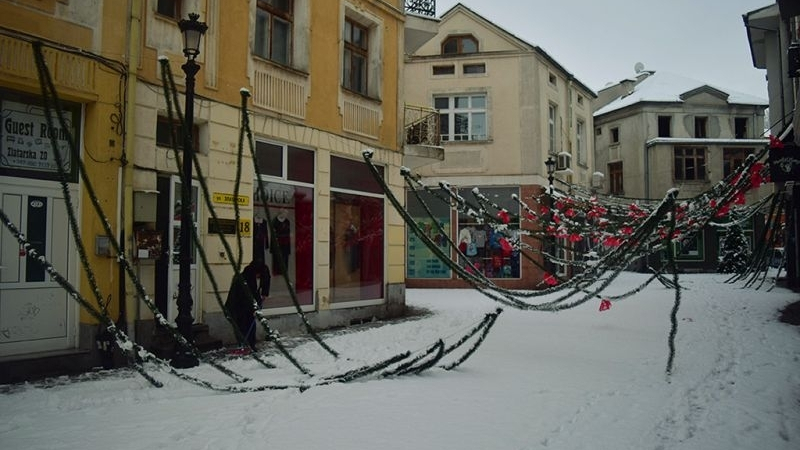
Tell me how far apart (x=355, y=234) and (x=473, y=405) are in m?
7.96

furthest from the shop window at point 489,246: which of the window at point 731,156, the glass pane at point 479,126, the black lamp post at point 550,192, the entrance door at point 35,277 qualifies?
the window at point 731,156

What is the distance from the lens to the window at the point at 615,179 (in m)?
38.2

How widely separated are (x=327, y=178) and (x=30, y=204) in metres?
5.75

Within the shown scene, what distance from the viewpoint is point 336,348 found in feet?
30.5

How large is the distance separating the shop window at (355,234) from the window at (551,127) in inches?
469

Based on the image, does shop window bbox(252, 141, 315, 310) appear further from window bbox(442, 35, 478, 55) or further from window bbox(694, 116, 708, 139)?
window bbox(694, 116, 708, 139)

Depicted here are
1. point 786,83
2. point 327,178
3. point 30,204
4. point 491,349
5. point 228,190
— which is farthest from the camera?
point 786,83

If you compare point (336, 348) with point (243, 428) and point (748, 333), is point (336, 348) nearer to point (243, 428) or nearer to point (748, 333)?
point (243, 428)

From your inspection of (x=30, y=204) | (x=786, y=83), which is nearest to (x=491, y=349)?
(x=30, y=204)

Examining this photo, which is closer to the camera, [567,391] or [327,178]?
[567,391]

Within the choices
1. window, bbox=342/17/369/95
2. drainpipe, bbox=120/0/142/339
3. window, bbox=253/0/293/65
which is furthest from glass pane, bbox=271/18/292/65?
drainpipe, bbox=120/0/142/339

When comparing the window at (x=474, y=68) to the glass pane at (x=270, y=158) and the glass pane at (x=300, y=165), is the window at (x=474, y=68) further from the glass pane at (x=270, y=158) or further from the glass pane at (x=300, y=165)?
the glass pane at (x=270, y=158)

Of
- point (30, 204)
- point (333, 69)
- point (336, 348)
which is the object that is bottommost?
point (336, 348)

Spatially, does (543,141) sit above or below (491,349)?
above
